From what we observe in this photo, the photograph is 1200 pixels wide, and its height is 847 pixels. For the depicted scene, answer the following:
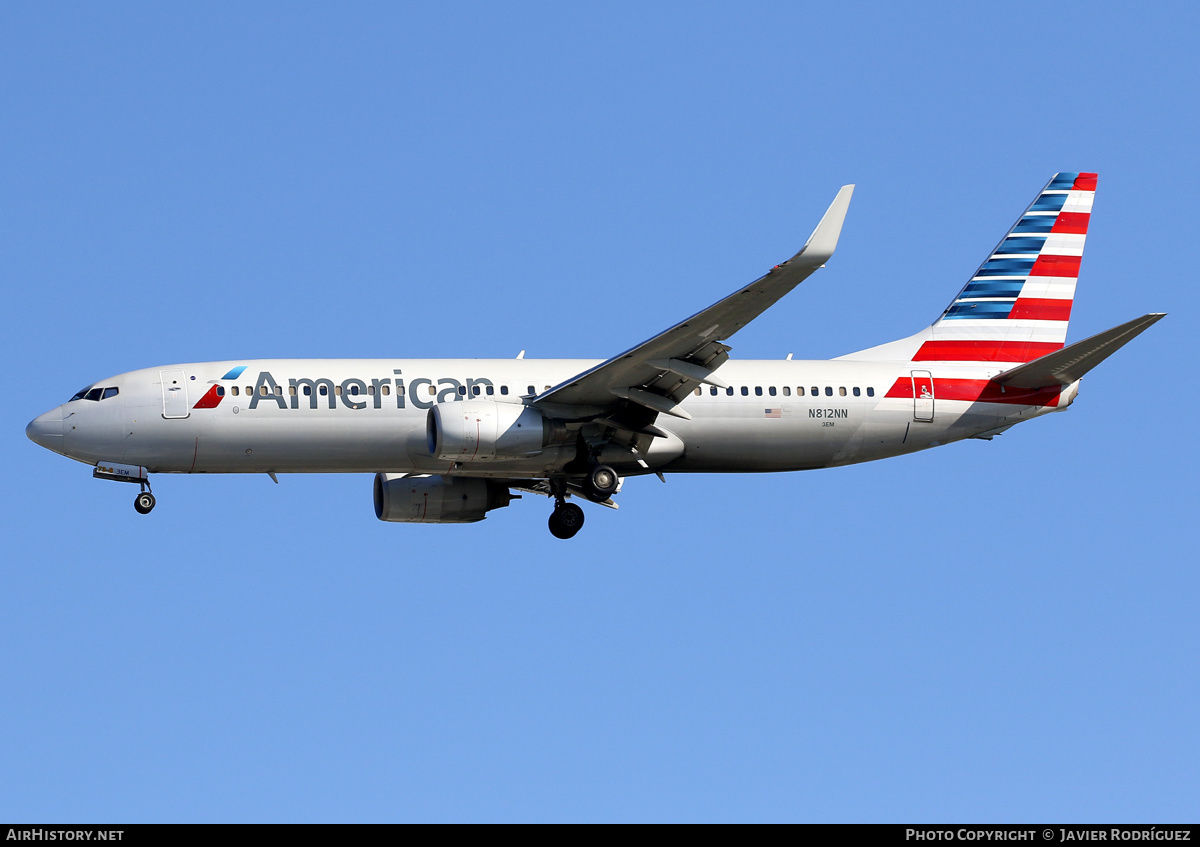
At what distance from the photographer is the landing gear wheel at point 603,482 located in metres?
34.4

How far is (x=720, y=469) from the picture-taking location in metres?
36.6

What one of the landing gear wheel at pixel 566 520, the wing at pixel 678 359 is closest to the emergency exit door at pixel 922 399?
the wing at pixel 678 359

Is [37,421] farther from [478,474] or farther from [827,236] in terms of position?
[827,236]

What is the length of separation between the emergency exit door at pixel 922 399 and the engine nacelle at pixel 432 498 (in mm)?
10862

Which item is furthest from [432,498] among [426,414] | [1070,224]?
[1070,224]

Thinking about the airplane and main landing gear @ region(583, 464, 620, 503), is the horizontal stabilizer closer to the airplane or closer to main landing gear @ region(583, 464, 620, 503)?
the airplane

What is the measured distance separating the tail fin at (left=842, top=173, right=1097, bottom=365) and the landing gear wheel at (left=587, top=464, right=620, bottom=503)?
7803 millimetres

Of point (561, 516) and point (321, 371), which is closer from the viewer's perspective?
point (321, 371)

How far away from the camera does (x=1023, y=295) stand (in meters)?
40.0

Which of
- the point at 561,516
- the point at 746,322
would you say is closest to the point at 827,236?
the point at 746,322

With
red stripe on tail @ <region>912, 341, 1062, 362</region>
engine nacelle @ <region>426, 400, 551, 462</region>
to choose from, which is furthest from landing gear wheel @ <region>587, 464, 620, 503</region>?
red stripe on tail @ <region>912, 341, 1062, 362</region>

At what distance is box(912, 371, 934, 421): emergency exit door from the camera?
122ft

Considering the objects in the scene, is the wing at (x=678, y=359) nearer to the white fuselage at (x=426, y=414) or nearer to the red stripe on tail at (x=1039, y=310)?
the white fuselage at (x=426, y=414)
